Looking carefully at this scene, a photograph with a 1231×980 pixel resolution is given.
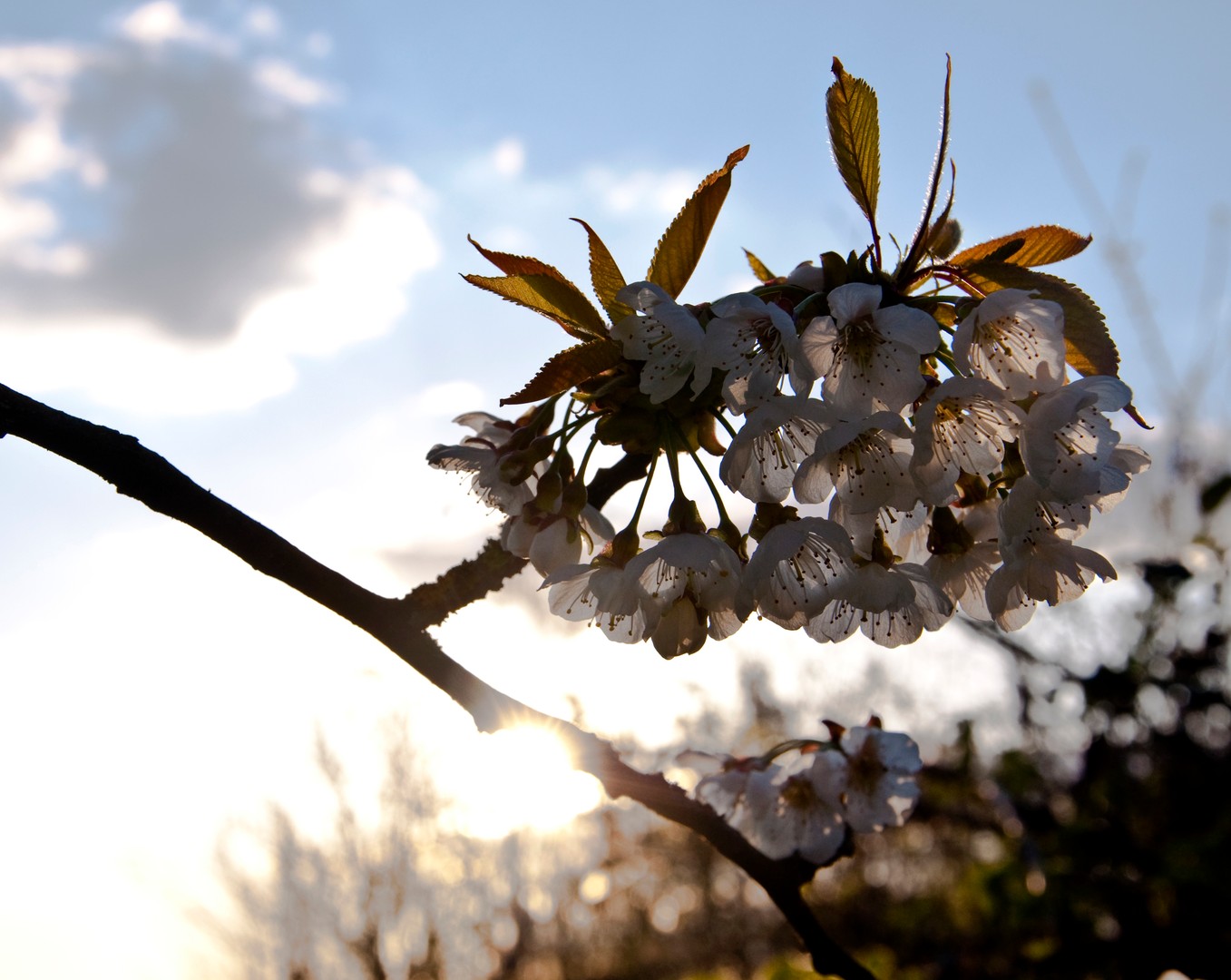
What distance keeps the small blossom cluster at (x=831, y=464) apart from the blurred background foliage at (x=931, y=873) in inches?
39.4

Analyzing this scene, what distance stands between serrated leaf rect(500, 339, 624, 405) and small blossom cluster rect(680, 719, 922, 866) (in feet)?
3.05

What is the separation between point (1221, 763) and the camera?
3570mm

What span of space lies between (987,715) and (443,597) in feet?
25.3

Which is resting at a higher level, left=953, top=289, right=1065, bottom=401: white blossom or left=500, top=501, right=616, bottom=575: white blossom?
left=953, top=289, right=1065, bottom=401: white blossom

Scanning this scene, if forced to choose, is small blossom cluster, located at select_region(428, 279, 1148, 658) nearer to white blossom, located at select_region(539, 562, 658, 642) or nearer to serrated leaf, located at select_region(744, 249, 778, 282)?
white blossom, located at select_region(539, 562, 658, 642)

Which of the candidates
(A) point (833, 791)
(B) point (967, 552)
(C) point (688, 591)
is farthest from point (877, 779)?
(C) point (688, 591)

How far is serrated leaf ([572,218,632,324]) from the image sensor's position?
0.85 metres

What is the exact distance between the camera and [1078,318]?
2.64 feet

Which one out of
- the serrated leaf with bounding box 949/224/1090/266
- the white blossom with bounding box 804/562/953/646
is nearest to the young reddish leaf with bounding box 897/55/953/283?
the serrated leaf with bounding box 949/224/1090/266

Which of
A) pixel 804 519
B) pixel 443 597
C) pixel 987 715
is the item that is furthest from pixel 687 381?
pixel 987 715

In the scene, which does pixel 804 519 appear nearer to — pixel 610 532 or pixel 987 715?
pixel 610 532

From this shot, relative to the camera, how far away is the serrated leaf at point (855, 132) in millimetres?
801

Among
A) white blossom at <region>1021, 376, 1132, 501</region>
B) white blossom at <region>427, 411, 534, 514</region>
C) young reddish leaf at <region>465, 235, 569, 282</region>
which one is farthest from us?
white blossom at <region>427, 411, 534, 514</region>

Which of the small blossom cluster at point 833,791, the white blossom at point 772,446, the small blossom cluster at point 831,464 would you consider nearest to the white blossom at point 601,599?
the small blossom cluster at point 831,464
